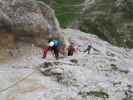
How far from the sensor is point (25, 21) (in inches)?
882

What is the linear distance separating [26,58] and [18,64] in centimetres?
163

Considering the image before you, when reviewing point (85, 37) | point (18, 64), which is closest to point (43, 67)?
point (18, 64)

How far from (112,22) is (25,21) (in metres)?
16.6

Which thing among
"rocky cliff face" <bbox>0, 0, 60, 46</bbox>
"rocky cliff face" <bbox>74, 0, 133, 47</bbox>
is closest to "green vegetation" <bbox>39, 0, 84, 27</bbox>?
"rocky cliff face" <bbox>74, 0, 133, 47</bbox>

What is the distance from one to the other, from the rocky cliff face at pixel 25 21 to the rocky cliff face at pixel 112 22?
530 inches

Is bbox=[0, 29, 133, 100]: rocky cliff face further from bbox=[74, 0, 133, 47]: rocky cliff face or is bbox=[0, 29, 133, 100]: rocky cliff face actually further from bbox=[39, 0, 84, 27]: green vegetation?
bbox=[39, 0, 84, 27]: green vegetation

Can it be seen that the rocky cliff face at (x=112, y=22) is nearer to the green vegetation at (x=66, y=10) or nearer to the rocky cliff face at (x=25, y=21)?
the green vegetation at (x=66, y=10)

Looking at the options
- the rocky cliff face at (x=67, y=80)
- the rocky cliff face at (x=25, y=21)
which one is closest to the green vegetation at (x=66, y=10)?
the rocky cliff face at (x=25, y=21)

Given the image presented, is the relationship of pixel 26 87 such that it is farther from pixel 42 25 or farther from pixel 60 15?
pixel 60 15

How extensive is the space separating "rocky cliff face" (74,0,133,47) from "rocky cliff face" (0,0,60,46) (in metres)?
13.5

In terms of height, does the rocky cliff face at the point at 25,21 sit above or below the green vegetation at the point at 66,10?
above

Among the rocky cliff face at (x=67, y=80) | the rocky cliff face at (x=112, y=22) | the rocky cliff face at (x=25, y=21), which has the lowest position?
the rocky cliff face at (x=112, y=22)

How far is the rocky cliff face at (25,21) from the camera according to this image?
21.8m

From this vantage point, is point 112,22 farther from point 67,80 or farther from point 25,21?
point 67,80
